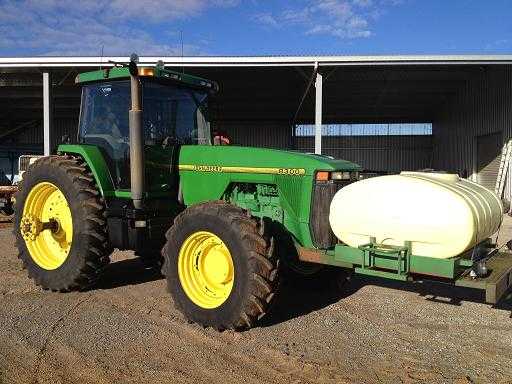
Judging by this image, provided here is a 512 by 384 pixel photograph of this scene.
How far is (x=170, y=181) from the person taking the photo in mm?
5535

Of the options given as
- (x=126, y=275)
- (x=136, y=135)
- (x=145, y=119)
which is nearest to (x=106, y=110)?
(x=145, y=119)

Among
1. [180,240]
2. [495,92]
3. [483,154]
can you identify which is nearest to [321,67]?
[495,92]

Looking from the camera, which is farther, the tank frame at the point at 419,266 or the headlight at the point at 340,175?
the headlight at the point at 340,175

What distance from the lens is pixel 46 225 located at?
19.5 ft

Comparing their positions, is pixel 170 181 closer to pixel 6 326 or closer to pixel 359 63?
pixel 6 326

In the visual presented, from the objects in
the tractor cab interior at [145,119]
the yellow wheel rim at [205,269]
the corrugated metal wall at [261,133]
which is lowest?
the yellow wheel rim at [205,269]

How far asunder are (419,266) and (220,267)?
171 cm

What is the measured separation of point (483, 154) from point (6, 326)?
1924 cm

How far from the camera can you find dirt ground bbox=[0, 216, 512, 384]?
11.8 ft

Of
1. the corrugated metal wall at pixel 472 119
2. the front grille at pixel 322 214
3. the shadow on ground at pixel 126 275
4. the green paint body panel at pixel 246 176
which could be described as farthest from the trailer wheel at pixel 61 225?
the corrugated metal wall at pixel 472 119

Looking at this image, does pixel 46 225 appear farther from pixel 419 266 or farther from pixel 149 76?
pixel 419 266

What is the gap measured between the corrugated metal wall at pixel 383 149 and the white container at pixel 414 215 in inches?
899

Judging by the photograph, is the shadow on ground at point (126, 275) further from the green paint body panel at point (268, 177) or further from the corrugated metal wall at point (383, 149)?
the corrugated metal wall at point (383, 149)

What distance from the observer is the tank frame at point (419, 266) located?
379cm
